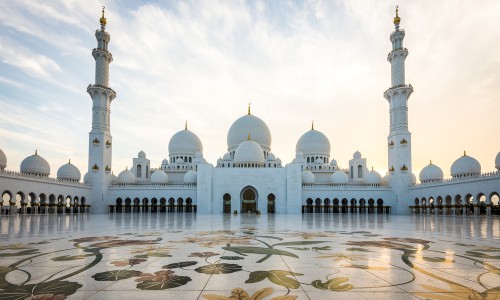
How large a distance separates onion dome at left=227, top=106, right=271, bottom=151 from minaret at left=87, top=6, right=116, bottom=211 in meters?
15.7

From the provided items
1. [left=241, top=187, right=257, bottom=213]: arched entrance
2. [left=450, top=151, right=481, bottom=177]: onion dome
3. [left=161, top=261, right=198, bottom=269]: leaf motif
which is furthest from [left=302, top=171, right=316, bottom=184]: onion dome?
[left=161, top=261, right=198, bottom=269]: leaf motif

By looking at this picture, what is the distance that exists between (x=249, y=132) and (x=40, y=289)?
41.7 m

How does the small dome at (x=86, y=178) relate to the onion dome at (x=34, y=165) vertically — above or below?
below

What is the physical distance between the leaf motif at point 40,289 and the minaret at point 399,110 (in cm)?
3697

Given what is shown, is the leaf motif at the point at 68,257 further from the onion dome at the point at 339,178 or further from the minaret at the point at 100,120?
the onion dome at the point at 339,178

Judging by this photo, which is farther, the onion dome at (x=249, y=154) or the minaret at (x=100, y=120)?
the onion dome at (x=249, y=154)

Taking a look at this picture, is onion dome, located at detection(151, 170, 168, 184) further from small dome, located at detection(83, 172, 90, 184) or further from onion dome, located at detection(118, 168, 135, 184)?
small dome, located at detection(83, 172, 90, 184)

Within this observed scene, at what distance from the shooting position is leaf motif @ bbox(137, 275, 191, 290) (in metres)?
3.26

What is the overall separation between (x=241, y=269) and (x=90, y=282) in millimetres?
1575

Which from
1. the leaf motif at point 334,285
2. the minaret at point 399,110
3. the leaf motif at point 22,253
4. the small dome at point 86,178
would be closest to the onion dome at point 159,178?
the small dome at point 86,178

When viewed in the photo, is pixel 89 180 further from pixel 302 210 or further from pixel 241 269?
pixel 241 269

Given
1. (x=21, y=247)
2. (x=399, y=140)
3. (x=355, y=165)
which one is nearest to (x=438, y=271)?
(x=21, y=247)

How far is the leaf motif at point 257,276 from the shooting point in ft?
11.5

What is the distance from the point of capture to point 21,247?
6.11 meters
